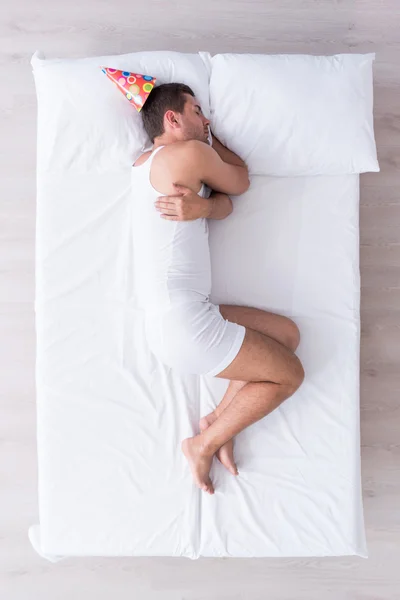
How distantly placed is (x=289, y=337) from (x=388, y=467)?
71 cm

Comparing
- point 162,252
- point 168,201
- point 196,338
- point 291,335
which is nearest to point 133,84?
point 168,201

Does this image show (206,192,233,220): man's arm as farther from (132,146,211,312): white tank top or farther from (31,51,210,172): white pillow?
(31,51,210,172): white pillow

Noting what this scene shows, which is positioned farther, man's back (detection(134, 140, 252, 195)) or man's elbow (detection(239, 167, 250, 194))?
man's elbow (detection(239, 167, 250, 194))

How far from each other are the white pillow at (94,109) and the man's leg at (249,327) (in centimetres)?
56

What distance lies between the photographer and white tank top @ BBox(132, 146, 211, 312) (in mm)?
1440

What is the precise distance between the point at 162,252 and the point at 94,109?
49 cm

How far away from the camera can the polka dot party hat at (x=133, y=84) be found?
4.72ft

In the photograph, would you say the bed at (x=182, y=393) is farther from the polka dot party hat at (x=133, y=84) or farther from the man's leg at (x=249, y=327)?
the polka dot party hat at (x=133, y=84)

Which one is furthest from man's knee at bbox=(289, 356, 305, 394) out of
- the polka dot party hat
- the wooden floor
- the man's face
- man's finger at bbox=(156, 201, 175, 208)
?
the polka dot party hat

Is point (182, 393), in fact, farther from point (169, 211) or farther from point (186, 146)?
point (186, 146)

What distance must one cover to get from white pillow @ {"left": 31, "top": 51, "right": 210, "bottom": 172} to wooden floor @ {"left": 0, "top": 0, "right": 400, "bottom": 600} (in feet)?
1.09

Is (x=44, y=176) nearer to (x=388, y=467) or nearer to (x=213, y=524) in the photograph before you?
(x=213, y=524)

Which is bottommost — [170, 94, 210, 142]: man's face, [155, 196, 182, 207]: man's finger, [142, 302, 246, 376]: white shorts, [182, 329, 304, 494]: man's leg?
[182, 329, 304, 494]: man's leg

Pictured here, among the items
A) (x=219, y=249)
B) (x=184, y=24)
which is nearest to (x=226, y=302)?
(x=219, y=249)
